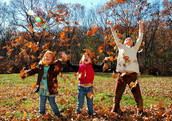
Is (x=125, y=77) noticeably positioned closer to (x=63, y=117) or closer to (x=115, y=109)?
(x=115, y=109)

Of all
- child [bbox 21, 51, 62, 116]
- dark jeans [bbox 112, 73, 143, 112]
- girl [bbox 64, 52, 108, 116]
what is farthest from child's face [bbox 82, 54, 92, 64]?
dark jeans [bbox 112, 73, 143, 112]

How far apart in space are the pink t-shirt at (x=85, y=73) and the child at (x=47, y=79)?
543 millimetres

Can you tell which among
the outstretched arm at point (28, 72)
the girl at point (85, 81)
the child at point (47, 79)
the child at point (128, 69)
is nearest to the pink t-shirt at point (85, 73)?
the girl at point (85, 81)

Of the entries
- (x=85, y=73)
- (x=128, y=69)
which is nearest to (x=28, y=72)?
(x=85, y=73)

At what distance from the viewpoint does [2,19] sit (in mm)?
27438

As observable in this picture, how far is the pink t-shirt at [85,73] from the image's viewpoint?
3.68 meters

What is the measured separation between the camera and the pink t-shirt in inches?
145

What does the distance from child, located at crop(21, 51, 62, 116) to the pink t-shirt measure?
543mm

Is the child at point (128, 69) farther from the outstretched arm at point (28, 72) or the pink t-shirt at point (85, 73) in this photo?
the outstretched arm at point (28, 72)

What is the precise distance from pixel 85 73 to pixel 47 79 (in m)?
0.94

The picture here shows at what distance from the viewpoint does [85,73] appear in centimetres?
368

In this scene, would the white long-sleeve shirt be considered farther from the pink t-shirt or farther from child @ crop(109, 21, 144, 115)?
the pink t-shirt

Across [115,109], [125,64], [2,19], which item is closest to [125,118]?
[115,109]

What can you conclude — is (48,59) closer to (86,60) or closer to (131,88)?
(86,60)
